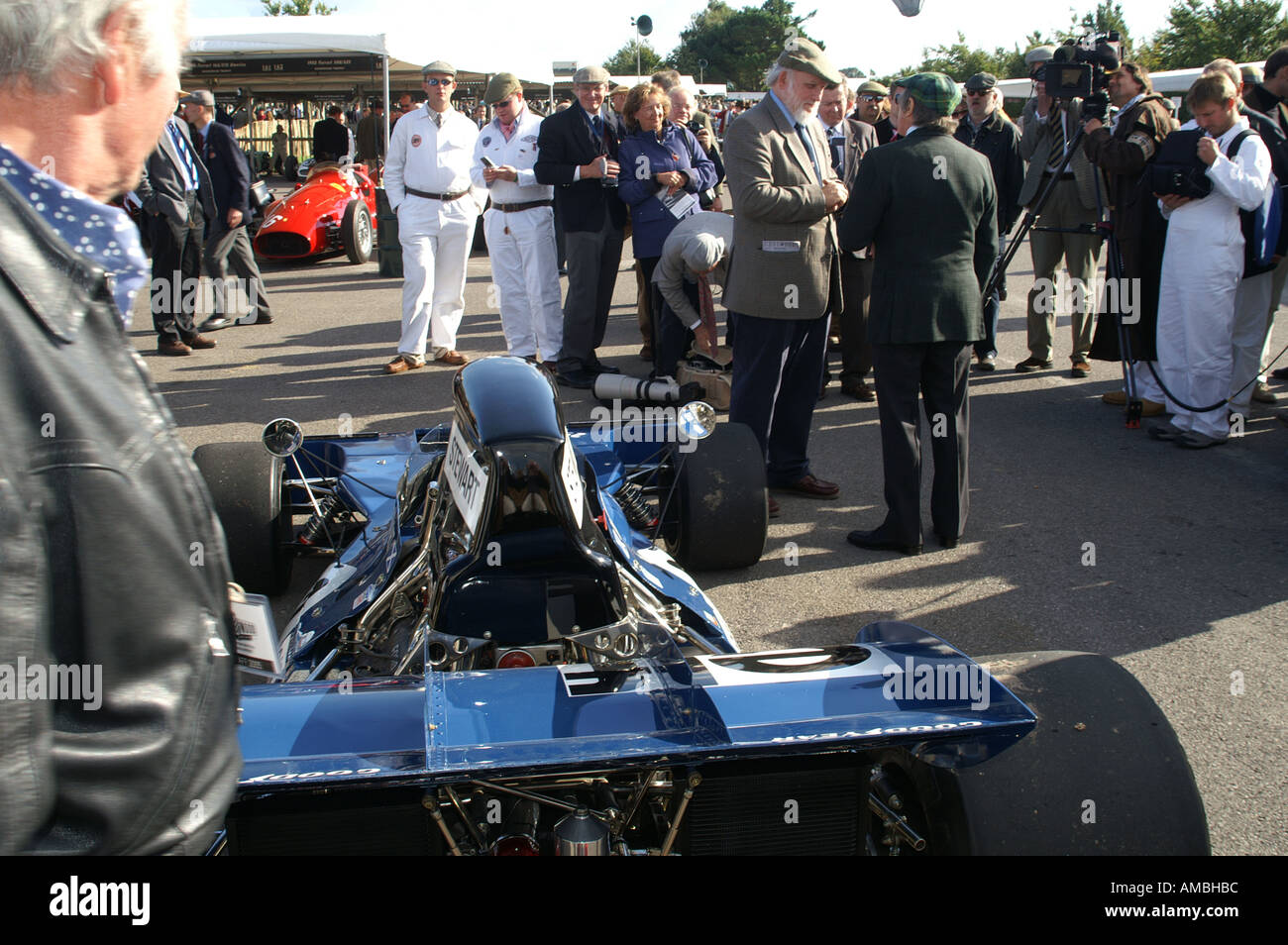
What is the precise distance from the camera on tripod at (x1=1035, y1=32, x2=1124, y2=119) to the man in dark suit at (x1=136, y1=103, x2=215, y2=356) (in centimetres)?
660

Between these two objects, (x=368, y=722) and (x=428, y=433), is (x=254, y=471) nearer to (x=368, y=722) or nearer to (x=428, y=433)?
(x=428, y=433)

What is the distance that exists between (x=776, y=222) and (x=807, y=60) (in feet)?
2.49

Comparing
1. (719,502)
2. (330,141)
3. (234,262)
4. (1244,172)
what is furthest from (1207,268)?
(330,141)

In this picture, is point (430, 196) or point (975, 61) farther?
point (975, 61)

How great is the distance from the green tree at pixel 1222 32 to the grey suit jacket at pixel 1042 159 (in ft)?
123

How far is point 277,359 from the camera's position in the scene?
9.50 meters

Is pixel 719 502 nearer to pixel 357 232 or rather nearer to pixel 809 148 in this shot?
pixel 809 148

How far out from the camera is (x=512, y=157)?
8570 millimetres

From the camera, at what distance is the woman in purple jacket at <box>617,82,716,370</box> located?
809cm

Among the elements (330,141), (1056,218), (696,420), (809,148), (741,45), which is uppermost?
(741,45)

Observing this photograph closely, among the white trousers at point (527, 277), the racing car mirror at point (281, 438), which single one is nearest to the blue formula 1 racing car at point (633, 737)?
the racing car mirror at point (281, 438)

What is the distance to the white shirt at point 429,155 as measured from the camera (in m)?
8.52

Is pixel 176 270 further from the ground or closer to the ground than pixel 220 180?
closer to the ground

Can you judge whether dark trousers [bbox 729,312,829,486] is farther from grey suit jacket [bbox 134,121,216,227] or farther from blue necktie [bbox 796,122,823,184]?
grey suit jacket [bbox 134,121,216,227]
